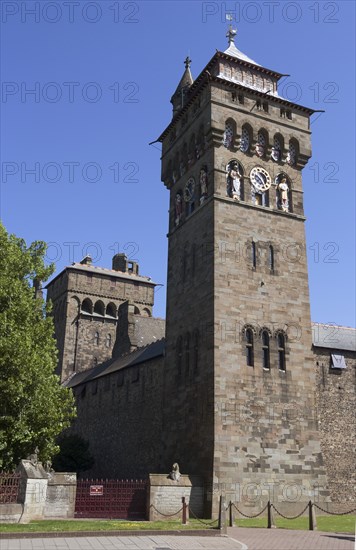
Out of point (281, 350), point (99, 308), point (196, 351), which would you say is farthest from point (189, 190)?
point (99, 308)

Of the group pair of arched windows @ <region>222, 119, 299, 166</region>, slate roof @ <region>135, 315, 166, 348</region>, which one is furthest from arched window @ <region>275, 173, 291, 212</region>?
slate roof @ <region>135, 315, 166, 348</region>

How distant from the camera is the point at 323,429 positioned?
32344 mm

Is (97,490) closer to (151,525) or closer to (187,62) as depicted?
(151,525)

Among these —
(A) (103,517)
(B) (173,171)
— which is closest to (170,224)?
(B) (173,171)

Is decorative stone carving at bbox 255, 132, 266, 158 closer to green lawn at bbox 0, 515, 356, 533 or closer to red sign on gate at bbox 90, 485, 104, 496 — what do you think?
green lawn at bbox 0, 515, 356, 533

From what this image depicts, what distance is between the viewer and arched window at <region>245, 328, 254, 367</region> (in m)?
28.9

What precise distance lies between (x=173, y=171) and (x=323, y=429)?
62.9 ft

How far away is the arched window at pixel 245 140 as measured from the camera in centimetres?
3384

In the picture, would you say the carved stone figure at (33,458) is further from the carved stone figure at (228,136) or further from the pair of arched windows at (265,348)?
the carved stone figure at (228,136)

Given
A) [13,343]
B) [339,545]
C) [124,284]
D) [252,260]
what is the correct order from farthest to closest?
[124,284], [252,260], [13,343], [339,545]

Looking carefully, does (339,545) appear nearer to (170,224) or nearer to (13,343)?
(13,343)

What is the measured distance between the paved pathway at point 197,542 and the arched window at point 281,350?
1069cm

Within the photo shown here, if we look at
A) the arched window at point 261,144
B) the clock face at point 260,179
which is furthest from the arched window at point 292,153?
the clock face at point 260,179

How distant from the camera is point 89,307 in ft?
209
